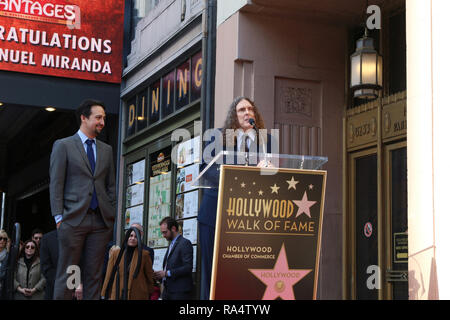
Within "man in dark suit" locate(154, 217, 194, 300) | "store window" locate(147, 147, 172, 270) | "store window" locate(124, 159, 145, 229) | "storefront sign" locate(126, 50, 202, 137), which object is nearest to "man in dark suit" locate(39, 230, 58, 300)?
"man in dark suit" locate(154, 217, 194, 300)

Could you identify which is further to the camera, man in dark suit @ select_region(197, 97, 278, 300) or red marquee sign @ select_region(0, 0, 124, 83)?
red marquee sign @ select_region(0, 0, 124, 83)

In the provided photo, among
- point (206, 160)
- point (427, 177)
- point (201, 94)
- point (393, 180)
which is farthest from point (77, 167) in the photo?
point (201, 94)

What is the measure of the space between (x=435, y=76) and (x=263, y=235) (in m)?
1.87

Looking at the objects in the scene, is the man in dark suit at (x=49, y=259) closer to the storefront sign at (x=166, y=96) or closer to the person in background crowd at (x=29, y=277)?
the person in background crowd at (x=29, y=277)

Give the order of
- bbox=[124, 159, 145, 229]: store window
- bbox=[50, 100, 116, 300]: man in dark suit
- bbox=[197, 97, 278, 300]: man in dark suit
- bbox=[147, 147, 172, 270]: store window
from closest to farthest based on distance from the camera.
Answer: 1. bbox=[197, 97, 278, 300]: man in dark suit
2. bbox=[50, 100, 116, 300]: man in dark suit
3. bbox=[147, 147, 172, 270]: store window
4. bbox=[124, 159, 145, 229]: store window

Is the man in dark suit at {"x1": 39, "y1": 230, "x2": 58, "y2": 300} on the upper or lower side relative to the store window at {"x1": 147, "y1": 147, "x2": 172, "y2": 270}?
lower

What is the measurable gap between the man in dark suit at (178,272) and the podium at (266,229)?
16.5 feet

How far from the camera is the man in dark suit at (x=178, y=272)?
9914 millimetres

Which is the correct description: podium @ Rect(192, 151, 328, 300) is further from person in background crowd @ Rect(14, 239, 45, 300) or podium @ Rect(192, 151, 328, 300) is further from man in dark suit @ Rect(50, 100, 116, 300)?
person in background crowd @ Rect(14, 239, 45, 300)

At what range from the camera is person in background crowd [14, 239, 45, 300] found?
34.4 ft

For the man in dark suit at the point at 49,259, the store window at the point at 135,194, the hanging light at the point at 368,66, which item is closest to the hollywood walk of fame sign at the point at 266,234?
the hanging light at the point at 368,66

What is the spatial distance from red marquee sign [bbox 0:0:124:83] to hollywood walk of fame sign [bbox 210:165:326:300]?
9.85 metres

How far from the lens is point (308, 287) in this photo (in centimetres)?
502

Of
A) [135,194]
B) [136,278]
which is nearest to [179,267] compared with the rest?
[136,278]
